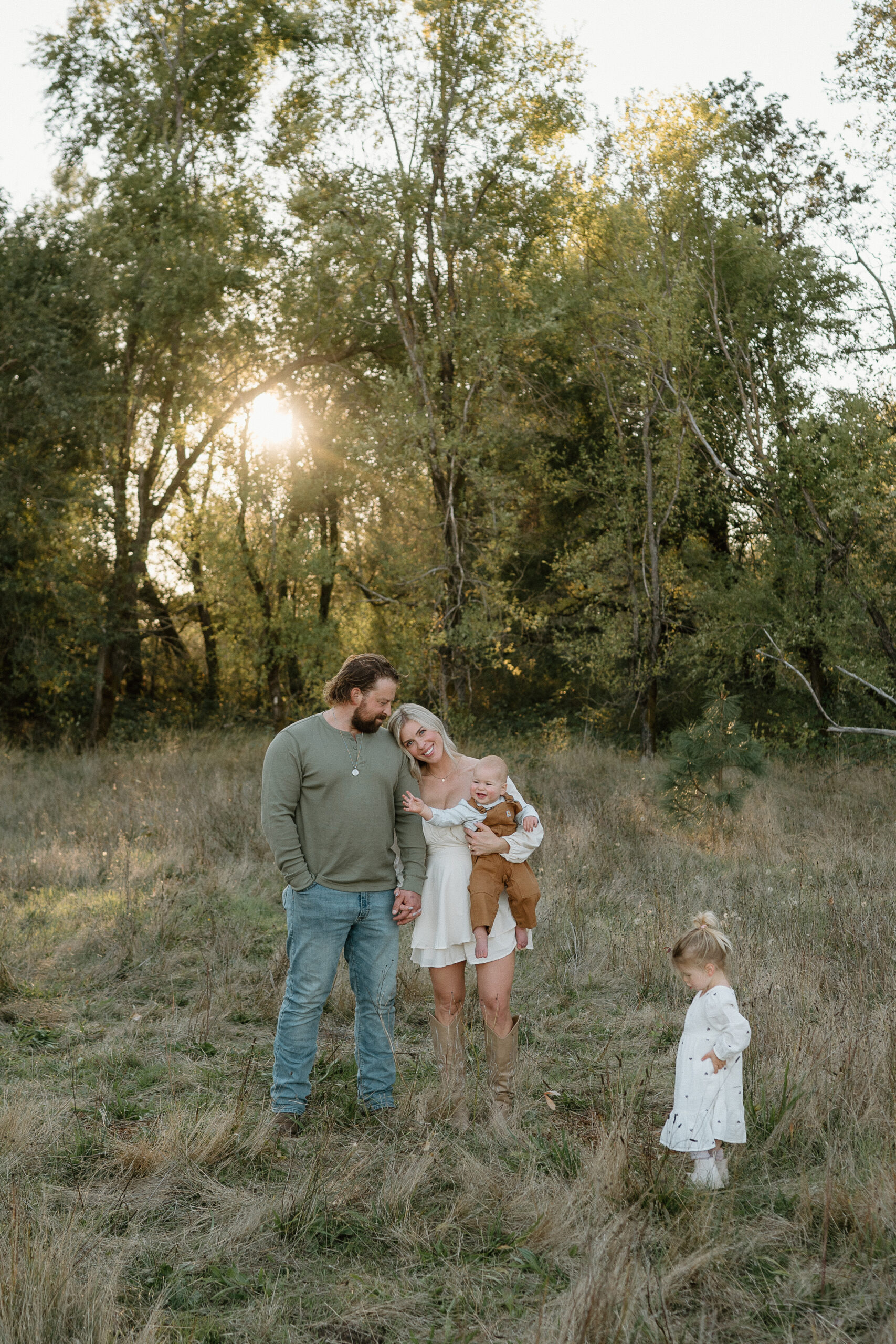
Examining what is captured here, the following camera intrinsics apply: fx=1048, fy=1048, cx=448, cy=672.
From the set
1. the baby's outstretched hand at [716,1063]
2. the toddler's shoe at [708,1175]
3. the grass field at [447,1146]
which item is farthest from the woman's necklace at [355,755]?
the toddler's shoe at [708,1175]

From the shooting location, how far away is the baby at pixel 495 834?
14.3 feet

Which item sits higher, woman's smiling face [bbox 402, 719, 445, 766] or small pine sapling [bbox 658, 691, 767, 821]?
woman's smiling face [bbox 402, 719, 445, 766]

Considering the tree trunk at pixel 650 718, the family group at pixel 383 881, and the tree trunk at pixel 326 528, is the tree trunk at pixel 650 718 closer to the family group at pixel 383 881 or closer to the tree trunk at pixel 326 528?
the tree trunk at pixel 326 528

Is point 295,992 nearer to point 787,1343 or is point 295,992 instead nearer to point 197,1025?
point 197,1025

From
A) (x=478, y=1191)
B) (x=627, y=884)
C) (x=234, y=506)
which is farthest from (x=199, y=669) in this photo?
(x=478, y=1191)

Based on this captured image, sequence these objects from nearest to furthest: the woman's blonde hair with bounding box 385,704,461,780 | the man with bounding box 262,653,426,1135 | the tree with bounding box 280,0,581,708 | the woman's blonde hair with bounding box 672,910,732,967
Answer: the woman's blonde hair with bounding box 672,910,732,967
the man with bounding box 262,653,426,1135
the woman's blonde hair with bounding box 385,704,461,780
the tree with bounding box 280,0,581,708

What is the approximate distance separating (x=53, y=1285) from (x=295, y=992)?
1.62m

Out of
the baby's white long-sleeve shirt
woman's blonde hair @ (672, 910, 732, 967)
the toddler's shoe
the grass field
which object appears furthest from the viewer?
the baby's white long-sleeve shirt

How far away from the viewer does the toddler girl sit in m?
3.70

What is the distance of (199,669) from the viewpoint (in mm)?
22641

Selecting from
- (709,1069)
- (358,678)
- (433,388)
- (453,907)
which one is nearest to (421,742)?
(358,678)

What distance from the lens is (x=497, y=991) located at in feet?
14.7

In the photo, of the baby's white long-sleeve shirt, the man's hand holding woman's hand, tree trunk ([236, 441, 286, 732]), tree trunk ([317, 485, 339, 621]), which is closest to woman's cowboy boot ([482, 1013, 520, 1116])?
the man's hand holding woman's hand

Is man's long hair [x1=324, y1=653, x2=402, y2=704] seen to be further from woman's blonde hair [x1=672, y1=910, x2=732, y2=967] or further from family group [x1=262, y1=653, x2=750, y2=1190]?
woman's blonde hair [x1=672, y1=910, x2=732, y2=967]
